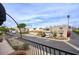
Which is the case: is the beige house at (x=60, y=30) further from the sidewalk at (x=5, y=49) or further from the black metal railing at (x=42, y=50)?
the sidewalk at (x=5, y=49)

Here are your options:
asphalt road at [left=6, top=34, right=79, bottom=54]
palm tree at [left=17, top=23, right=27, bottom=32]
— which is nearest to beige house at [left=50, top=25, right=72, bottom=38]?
asphalt road at [left=6, top=34, right=79, bottom=54]

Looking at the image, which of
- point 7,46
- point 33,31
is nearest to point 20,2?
point 33,31

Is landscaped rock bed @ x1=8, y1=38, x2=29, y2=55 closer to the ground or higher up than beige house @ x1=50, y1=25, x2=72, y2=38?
closer to the ground

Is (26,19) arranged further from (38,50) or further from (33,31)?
(38,50)

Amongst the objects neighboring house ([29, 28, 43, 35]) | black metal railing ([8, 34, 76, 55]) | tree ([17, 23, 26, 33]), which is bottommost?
black metal railing ([8, 34, 76, 55])

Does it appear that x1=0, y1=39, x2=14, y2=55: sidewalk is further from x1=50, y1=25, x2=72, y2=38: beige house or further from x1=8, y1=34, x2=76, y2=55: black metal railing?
x1=50, y1=25, x2=72, y2=38: beige house

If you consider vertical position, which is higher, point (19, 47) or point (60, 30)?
point (60, 30)

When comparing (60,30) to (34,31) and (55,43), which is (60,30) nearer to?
(55,43)

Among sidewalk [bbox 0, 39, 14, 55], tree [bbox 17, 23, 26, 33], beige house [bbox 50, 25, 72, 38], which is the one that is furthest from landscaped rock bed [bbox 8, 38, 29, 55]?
beige house [bbox 50, 25, 72, 38]

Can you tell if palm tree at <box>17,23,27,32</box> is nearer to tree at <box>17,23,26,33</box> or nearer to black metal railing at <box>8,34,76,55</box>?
tree at <box>17,23,26,33</box>

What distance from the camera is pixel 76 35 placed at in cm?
214

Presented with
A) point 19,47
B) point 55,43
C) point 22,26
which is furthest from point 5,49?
point 55,43
